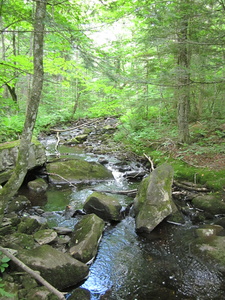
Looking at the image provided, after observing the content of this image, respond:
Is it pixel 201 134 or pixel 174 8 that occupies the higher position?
pixel 174 8

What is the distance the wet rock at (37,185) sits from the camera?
8.02 meters

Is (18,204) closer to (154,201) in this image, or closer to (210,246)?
(154,201)

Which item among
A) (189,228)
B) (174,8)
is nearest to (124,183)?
(189,228)

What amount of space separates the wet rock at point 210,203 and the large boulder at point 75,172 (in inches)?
164

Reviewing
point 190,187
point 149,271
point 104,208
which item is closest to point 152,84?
point 190,187

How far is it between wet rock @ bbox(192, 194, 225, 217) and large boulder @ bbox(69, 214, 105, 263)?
3.37 metres

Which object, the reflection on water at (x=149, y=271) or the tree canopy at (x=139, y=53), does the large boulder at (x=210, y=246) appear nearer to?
the reflection on water at (x=149, y=271)

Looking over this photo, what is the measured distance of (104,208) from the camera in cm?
629

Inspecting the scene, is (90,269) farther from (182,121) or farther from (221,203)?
(182,121)

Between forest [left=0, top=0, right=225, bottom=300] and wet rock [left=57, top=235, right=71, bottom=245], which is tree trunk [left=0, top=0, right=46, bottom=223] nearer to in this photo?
forest [left=0, top=0, right=225, bottom=300]

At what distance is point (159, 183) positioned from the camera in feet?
21.4

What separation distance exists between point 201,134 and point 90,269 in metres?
9.00

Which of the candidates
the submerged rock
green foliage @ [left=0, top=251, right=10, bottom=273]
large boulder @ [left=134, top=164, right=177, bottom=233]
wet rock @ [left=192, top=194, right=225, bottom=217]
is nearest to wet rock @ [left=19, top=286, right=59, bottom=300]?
green foliage @ [left=0, top=251, right=10, bottom=273]

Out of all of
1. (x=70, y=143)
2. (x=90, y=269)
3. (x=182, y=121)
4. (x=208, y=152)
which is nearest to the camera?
(x=90, y=269)
